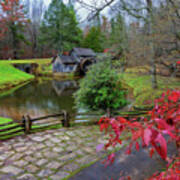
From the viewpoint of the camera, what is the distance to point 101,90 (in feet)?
26.6

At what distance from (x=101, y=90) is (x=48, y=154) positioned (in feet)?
14.4

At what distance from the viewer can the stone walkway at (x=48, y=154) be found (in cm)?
370

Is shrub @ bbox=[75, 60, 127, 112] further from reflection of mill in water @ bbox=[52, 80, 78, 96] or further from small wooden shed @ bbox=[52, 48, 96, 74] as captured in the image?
small wooden shed @ bbox=[52, 48, 96, 74]

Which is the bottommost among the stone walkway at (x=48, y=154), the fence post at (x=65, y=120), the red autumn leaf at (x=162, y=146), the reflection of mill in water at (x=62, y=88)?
the stone walkway at (x=48, y=154)

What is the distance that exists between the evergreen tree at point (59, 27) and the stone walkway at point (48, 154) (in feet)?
122

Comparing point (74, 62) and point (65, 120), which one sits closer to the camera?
point (65, 120)

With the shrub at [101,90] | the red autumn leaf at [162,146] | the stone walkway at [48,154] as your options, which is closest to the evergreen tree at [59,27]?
the shrub at [101,90]

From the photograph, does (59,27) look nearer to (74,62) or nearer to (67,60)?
(67,60)

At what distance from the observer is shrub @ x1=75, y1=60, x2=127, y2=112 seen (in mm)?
8227

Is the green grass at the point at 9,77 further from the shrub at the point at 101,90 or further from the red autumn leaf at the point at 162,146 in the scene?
the red autumn leaf at the point at 162,146

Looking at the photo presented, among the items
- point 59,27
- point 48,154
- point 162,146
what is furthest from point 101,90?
point 59,27

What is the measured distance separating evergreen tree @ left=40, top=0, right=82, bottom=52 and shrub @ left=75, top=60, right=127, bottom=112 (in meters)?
33.8

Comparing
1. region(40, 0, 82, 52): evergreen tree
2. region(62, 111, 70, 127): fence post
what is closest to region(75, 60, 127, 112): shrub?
region(62, 111, 70, 127): fence post

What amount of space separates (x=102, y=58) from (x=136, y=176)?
6477mm
